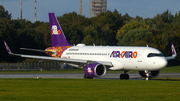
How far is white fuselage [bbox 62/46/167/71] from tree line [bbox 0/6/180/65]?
46109mm

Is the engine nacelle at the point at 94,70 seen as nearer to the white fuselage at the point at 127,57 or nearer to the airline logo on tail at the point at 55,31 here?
the white fuselage at the point at 127,57

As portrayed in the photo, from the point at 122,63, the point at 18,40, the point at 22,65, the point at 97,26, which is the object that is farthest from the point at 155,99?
the point at 97,26

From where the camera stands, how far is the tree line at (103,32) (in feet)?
309

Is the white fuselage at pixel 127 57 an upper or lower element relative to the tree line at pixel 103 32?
lower

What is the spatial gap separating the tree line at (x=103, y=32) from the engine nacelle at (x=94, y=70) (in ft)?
164

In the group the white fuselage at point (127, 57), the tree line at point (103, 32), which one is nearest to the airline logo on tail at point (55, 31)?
the white fuselage at point (127, 57)

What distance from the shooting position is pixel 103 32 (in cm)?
14675

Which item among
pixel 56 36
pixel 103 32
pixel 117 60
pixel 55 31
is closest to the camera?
pixel 117 60

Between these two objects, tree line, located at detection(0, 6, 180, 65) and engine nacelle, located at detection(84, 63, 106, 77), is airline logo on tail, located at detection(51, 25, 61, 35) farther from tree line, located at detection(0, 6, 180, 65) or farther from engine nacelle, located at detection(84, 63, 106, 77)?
tree line, located at detection(0, 6, 180, 65)

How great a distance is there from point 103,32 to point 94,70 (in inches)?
4199

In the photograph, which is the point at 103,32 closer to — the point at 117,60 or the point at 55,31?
the point at 55,31

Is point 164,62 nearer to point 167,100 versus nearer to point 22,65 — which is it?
point 167,100

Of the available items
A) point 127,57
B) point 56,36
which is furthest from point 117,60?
A: point 56,36

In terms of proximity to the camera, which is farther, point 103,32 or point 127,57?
point 103,32
